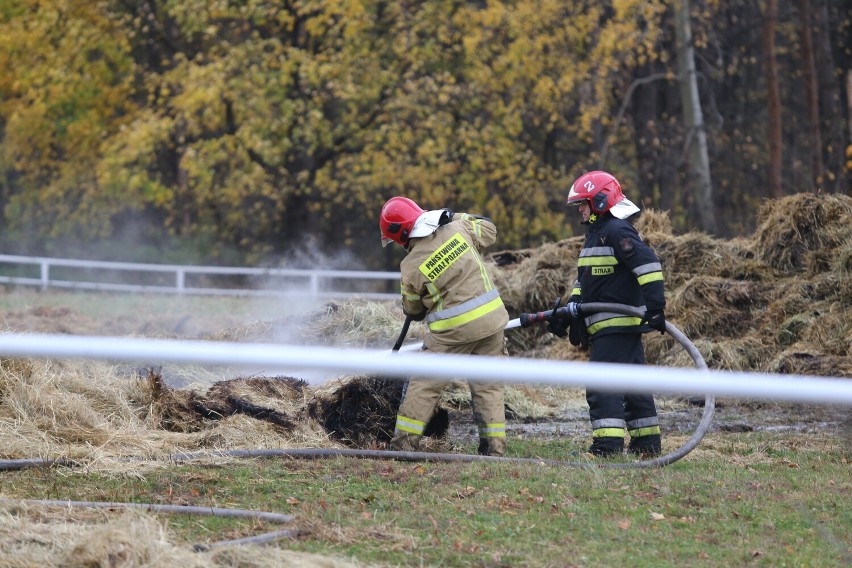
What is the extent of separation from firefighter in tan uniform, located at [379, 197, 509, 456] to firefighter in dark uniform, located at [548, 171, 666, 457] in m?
0.58

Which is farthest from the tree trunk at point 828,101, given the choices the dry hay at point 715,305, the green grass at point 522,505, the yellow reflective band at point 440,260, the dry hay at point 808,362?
the green grass at point 522,505

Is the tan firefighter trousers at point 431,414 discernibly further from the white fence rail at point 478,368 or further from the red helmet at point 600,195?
the white fence rail at point 478,368

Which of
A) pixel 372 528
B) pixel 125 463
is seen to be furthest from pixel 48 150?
pixel 372 528

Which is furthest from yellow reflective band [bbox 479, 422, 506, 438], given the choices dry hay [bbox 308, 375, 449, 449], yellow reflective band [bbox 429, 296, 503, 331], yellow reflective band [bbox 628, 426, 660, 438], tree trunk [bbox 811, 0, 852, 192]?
tree trunk [bbox 811, 0, 852, 192]

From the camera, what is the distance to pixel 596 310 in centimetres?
750

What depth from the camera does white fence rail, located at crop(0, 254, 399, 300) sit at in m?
19.8

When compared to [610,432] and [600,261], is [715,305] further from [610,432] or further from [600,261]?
[610,432]

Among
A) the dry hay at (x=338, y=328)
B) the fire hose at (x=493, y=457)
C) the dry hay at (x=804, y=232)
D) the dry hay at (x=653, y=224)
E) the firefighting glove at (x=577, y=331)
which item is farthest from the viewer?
the dry hay at (x=653, y=224)

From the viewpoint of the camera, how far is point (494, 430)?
7.54m

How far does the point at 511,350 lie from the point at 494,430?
15.6 ft

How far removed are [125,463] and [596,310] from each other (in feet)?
10.2

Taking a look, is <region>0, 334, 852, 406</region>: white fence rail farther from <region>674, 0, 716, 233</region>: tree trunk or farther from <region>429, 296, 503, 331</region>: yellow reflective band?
<region>674, 0, 716, 233</region>: tree trunk

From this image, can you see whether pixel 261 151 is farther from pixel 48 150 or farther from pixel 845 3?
pixel 845 3

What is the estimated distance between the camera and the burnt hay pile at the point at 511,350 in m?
7.39
